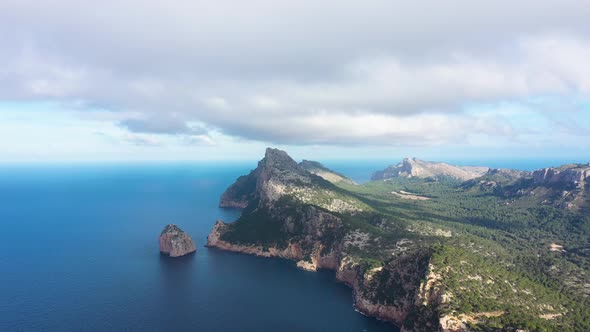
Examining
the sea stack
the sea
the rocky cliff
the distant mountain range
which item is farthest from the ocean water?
the distant mountain range

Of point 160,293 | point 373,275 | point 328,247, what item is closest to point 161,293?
point 160,293

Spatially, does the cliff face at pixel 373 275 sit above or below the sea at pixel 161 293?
above

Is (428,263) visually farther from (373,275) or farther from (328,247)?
(328,247)

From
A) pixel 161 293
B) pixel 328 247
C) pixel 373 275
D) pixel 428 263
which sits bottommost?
pixel 161 293

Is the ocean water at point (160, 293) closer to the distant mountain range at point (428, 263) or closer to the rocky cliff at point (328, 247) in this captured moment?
the rocky cliff at point (328, 247)

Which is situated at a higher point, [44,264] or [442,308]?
[442,308]

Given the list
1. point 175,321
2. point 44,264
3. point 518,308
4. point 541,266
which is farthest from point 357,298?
point 44,264

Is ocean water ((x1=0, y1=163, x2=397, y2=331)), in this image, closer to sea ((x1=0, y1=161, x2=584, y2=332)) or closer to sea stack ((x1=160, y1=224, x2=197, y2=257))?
sea ((x1=0, y1=161, x2=584, y2=332))

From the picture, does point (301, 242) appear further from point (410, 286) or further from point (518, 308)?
point (518, 308)

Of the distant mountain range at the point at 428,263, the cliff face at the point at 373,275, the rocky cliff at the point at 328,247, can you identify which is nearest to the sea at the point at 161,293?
the cliff face at the point at 373,275
